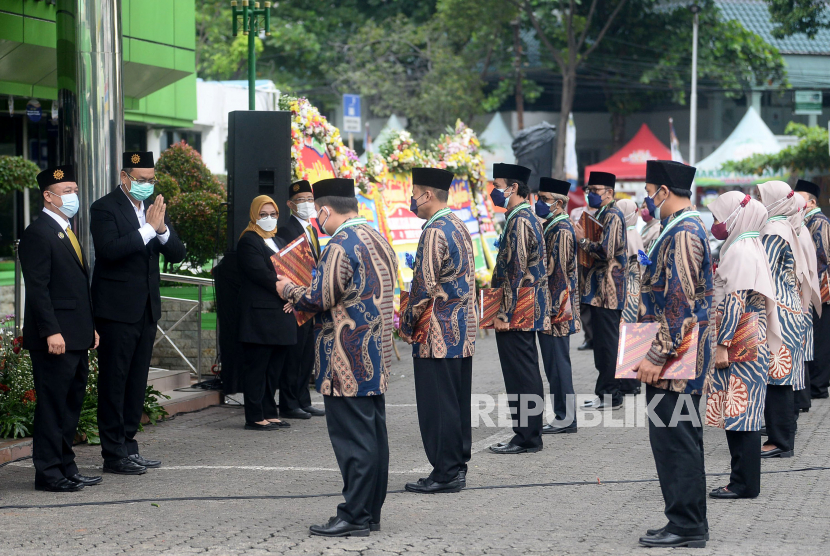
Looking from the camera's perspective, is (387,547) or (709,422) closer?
(387,547)

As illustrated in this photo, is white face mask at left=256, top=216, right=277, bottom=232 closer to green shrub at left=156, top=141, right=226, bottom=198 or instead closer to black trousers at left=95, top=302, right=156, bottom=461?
black trousers at left=95, top=302, right=156, bottom=461

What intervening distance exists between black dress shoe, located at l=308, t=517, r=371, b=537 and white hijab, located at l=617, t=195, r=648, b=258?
7.37 metres

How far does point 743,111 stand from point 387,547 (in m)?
38.1

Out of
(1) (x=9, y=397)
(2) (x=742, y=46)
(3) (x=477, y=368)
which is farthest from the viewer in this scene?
(2) (x=742, y=46)

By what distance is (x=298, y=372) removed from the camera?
30.4 feet

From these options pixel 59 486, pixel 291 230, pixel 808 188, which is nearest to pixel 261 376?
pixel 291 230

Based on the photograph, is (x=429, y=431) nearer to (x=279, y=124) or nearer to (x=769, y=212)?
(x=769, y=212)

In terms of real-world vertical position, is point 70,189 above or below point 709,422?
above

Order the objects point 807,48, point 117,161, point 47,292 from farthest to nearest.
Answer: point 807,48 → point 117,161 → point 47,292

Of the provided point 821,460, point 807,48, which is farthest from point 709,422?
point 807,48

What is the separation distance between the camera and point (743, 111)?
4009cm

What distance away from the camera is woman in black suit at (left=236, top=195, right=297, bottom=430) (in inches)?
331

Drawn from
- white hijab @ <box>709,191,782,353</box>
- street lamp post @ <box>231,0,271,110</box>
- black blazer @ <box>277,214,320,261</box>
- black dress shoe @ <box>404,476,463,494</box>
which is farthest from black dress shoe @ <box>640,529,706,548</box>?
street lamp post @ <box>231,0,271,110</box>

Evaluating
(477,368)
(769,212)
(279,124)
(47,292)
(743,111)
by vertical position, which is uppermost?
(743,111)
